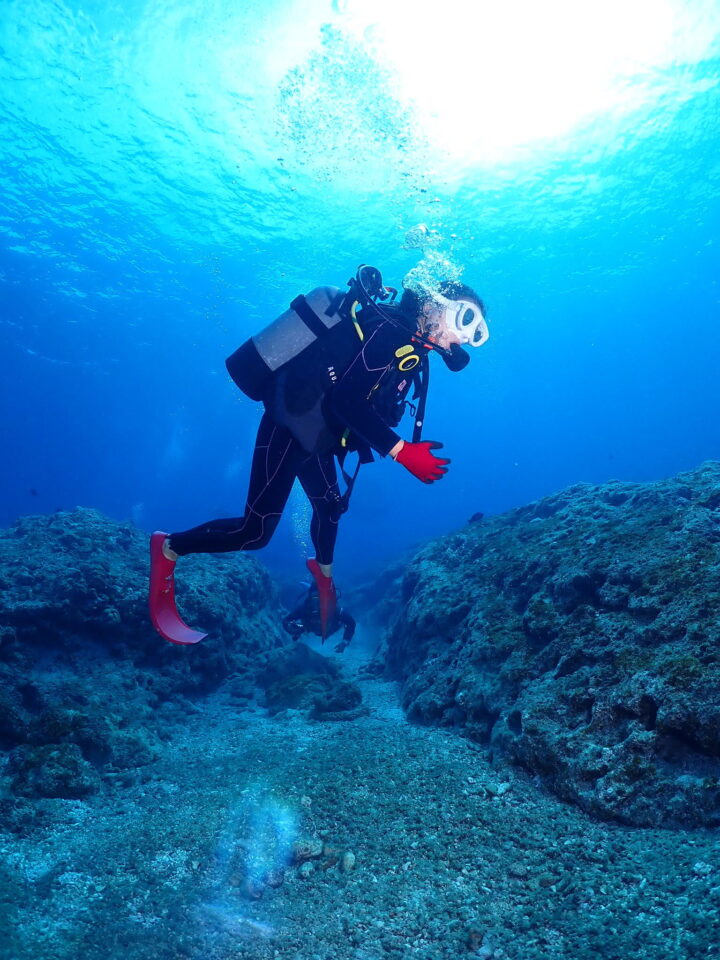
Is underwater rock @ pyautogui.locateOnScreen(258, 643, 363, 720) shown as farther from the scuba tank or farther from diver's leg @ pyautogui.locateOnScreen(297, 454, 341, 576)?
the scuba tank

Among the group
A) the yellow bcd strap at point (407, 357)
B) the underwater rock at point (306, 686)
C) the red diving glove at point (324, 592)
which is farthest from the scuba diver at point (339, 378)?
the underwater rock at point (306, 686)

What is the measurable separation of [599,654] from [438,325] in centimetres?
299

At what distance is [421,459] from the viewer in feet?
13.5

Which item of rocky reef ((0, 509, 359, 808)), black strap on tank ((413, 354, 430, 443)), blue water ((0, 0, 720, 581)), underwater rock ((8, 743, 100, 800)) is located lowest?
underwater rock ((8, 743, 100, 800))

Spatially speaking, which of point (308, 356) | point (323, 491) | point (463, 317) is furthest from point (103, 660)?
point (463, 317)

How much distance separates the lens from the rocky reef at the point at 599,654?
2770 mm

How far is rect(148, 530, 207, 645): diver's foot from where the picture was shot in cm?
475

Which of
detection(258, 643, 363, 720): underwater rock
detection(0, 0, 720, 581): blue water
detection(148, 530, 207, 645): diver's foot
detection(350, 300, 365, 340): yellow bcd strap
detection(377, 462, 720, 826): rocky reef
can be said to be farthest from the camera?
detection(0, 0, 720, 581): blue water

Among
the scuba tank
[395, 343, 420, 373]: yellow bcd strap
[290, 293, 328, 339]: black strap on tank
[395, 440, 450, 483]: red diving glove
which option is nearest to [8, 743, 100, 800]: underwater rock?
the scuba tank

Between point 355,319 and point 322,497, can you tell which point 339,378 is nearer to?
point 355,319

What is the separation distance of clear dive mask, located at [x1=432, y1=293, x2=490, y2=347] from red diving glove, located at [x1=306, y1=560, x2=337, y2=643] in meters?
3.03

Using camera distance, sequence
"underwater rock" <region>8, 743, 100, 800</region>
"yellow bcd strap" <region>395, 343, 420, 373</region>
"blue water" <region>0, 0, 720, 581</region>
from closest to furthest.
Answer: "underwater rock" <region>8, 743, 100, 800</region>
"yellow bcd strap" <region>395, 343, 420, 373</region>
"blue water" <region>0, 0, 720, 581</region>

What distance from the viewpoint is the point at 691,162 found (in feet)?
90.7

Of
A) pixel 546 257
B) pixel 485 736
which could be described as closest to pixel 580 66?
pixel 546 257
